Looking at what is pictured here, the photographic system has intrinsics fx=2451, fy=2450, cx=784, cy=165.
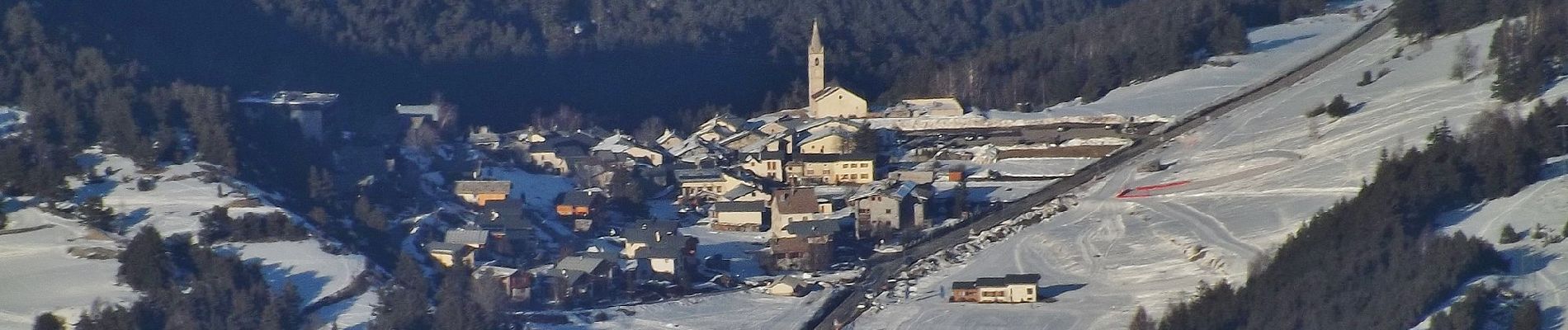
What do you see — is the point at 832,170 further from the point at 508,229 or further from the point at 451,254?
the point at 451,254

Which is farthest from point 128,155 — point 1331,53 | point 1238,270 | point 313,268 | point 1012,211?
point 1331,53

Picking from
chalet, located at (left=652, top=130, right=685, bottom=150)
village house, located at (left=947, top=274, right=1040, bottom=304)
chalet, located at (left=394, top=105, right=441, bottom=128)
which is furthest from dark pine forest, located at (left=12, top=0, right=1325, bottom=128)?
village house, located at (left=947, top=274, right=1040, bottom=304)

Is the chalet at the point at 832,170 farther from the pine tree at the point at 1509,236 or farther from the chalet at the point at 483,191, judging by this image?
the pine tree at the point at 1509,236

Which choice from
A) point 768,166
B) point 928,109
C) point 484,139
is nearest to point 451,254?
point 768,166

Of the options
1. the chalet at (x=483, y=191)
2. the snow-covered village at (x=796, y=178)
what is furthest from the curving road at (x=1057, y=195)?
the chalet at (x=483, y=191)

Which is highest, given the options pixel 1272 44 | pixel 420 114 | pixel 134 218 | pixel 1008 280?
pixel 1272 44
